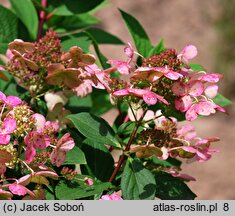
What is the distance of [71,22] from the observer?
1.66 meters

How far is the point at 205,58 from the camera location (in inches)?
234

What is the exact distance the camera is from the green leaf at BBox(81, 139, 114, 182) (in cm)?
121

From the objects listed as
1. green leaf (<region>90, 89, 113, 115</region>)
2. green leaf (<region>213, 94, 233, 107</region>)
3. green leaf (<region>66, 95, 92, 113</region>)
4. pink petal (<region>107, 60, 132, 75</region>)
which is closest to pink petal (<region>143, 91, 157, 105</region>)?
pink petal (<region>107, 60, 132, 75</region>)

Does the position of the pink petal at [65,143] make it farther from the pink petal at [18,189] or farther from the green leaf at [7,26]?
the green leaf at [7,26]

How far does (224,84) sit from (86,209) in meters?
4.81

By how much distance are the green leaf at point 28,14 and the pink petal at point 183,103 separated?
22.5 inches

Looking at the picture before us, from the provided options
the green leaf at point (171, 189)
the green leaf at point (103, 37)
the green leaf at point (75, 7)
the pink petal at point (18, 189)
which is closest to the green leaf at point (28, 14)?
the green leaf at point (75, 7)

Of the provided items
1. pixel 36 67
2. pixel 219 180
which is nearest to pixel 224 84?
pixel 219 180

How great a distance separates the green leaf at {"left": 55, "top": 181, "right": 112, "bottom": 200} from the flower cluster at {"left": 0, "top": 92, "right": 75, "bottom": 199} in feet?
0.12

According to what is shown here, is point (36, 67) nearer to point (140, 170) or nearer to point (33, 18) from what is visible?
point (140, 170)

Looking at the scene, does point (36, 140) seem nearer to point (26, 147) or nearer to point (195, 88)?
point (26, 147)

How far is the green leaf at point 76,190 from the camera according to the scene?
106cm

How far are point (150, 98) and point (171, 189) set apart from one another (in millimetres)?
229

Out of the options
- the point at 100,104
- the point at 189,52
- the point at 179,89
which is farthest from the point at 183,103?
the point at 100,104
